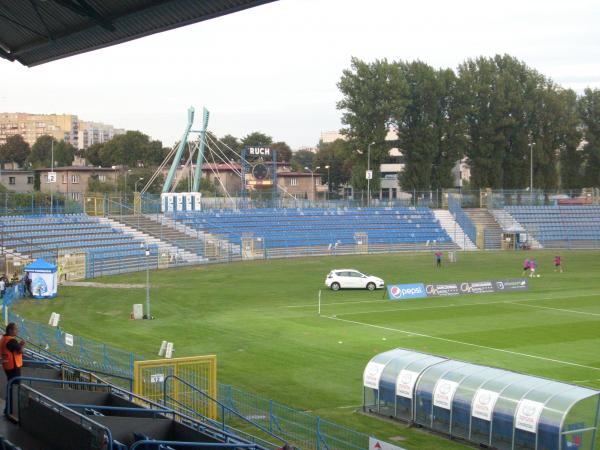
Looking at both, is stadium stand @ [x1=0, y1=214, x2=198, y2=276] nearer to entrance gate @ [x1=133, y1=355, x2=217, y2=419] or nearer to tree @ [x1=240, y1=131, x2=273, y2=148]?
entrance gate @ [x1=133, y1=355, x2=217, y2=419]

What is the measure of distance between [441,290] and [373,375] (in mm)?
24823

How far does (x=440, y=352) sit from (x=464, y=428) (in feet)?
33.0

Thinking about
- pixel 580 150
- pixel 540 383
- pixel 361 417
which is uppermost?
pixel 580 150

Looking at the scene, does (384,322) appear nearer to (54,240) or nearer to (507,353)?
(507,353)

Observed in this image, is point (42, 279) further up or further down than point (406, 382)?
further up

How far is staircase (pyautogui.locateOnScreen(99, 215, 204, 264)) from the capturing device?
69938mm

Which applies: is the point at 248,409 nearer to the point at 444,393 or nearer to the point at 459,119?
the point at 444,393

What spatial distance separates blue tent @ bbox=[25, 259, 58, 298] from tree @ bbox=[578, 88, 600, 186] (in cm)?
8078

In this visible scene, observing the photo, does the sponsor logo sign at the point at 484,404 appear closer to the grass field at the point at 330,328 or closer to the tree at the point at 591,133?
the grass field at the point at 330,328

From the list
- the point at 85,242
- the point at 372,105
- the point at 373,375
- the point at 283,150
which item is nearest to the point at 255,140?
the point at 283,150

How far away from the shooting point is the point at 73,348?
28.5 meters

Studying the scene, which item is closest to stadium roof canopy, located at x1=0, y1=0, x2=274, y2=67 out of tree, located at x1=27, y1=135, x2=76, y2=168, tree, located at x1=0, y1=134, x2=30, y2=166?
tree, located at x1=27, y1=135, x2=76, y2=168

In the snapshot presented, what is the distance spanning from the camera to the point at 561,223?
9106cm

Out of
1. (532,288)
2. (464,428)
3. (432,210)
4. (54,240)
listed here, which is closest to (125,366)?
(464,428)
